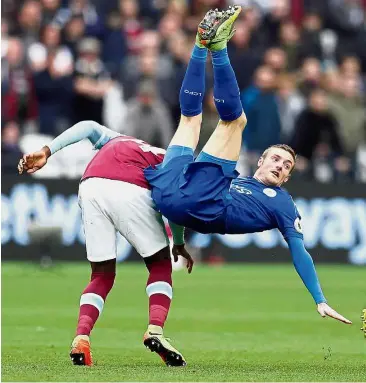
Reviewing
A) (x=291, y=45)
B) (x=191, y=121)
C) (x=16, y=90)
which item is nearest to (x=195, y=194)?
(x=191, y=121)

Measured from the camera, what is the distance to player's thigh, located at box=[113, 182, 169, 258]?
9.09 meters

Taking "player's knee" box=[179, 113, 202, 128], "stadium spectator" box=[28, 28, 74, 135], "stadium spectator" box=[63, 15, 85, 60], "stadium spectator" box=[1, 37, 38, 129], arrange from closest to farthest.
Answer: "player's knee" box=[179, 113, 202, 128]
"stadium spectator" box=[1, 37, 38, 129]
"stadium spectator" box=[28, 28, 74, 135]
"stadium spectator" box=[63, 15, 85, 60]

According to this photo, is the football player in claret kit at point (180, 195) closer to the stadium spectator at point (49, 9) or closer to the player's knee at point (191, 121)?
the player's knee at point (191, 121)

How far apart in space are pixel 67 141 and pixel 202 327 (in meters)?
3.77

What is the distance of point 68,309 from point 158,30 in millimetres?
9847

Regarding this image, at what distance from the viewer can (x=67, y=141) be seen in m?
9.18

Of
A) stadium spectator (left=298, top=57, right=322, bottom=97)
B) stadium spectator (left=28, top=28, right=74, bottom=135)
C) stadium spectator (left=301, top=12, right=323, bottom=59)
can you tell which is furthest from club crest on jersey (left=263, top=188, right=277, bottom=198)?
stadium spectator (left=301, top=12, right=323, bottom=59)

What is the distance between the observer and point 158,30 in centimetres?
2256

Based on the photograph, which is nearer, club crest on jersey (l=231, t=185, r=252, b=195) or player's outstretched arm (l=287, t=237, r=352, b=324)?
player's outstretched arm (l=287, t=237, r=352, b=324)

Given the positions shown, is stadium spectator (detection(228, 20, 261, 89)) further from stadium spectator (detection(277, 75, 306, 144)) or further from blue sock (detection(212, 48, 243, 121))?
blue sock (detection(212, 48, 243, 121))

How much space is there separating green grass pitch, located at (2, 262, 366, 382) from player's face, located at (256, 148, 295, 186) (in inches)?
56.5

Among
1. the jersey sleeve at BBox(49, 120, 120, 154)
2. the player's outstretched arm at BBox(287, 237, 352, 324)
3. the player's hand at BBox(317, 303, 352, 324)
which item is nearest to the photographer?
the player's hand at BBox(317, 303, 352, 324)

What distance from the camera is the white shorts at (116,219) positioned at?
29.8 ft

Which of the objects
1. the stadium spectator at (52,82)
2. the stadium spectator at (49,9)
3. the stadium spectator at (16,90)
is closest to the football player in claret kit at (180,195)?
the stadium spectator at (16,90)
